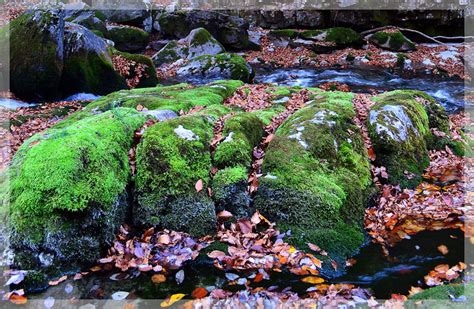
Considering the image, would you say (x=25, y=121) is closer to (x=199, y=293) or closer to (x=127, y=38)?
(x=199, y=293)

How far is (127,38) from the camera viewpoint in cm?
2212

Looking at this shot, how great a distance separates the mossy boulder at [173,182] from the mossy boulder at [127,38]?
1866 centimetres

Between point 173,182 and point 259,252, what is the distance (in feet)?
4.69

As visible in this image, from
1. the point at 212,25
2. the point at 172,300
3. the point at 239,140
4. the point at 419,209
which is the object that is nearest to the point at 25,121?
the point at 239,140

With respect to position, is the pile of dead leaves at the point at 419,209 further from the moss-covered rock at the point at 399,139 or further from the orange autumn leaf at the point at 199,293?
the orange autumn leaf at the point at 199,293

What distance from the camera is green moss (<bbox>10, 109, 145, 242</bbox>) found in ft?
12.9

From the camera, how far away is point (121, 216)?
14.9 feet

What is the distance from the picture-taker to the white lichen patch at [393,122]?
6.75m

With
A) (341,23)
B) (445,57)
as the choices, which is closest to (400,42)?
(445,57)

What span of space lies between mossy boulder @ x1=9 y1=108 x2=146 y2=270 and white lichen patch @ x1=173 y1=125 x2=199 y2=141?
953 mm

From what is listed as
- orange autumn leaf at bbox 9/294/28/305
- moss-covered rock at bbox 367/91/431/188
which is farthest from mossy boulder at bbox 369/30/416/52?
orange autumn leaf at bbox 9/294/28/305

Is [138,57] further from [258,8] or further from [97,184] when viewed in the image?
[258,8]

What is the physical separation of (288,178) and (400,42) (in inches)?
852

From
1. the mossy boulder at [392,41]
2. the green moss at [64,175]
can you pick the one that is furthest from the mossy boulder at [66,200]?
the mossy boulder at [392,41]
